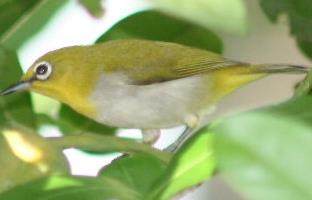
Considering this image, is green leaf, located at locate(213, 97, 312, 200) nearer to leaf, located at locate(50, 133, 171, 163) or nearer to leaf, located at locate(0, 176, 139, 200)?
leaf, located at locate(0, 176, 139, 200)

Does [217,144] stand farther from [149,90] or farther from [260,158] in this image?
[149,90]

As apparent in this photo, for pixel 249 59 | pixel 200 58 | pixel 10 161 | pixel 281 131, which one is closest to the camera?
pixel 281 131

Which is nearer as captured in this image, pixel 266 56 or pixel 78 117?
pixel 78 117

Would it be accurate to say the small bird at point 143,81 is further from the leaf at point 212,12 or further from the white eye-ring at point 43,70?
the leaf at point 212,12

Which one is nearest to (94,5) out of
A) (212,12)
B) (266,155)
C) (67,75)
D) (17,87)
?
(67,75)

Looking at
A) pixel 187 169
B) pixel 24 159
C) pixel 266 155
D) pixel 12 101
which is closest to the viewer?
pixel 266 155

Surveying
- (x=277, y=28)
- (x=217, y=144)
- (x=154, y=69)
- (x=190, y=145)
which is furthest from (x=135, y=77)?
(x=277, y=28)

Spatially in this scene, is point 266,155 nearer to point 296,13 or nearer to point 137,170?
point 137,170
